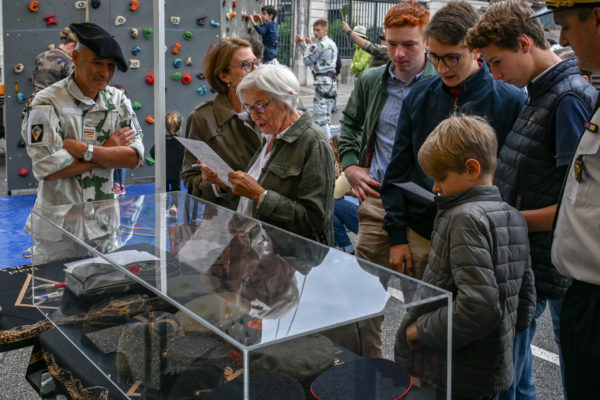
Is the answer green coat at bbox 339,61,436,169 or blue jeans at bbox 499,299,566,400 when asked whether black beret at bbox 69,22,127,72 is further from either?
blue jeans at bbox 499,299,566,400

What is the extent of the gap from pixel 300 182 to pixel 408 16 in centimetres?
84

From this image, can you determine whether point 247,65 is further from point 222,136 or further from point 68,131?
point 68,131

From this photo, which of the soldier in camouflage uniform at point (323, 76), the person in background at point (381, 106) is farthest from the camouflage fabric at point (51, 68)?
the soldier in camouflage uniform at point (323, 76)

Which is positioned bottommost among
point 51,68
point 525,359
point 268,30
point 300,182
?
point 525,359

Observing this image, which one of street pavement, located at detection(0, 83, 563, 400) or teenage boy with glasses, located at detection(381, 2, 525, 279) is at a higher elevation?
teenage boy with glasses, located at detection(381, 2, 525, 279)

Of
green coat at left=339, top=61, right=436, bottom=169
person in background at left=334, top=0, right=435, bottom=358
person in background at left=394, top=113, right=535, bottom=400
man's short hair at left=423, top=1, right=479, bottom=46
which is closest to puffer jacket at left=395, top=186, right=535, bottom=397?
person in background at left=394, top=113, right=535, bottom=400

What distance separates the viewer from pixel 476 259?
1862 mm

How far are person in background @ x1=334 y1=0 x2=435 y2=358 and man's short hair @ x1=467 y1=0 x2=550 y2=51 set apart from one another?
1.90 ft

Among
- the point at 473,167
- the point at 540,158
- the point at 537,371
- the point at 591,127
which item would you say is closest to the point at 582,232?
the point at 591,127

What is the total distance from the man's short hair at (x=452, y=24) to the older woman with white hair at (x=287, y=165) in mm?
572

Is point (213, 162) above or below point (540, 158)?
below

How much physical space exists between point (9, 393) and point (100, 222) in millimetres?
1430

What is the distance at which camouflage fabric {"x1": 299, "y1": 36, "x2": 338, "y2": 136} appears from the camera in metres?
11.8

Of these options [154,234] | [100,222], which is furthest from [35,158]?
[154,234]
